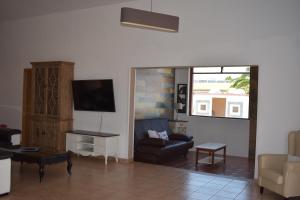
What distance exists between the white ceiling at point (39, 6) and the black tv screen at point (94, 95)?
176cm

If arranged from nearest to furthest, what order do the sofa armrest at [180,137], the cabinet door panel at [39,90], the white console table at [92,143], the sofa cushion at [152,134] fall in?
the white console table at [92,143], the sofa cushion at [152,134], the cabinet door panel at [39,90], the sofa armrest at [180,137]

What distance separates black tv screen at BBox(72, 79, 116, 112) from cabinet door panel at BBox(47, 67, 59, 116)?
0.44 m

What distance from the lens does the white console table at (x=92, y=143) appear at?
7.17 metres

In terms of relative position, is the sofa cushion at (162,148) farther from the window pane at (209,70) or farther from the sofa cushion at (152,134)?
the window pane at (209,70)

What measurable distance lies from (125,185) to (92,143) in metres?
2.15

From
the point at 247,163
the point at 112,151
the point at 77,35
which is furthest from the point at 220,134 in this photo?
the point at 77,35

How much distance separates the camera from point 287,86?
568 centimetres

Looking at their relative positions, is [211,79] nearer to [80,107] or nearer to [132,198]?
[80,107]

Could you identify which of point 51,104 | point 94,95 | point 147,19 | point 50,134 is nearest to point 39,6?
point 51,104

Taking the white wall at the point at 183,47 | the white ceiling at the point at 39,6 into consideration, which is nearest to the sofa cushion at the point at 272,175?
the white wall at the point at 183,47

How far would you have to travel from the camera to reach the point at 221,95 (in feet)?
30.5

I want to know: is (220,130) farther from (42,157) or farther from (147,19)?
(147,19)

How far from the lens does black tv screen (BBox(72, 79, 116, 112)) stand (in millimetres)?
7504

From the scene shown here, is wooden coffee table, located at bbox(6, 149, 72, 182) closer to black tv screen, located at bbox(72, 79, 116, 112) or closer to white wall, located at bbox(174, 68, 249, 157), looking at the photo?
black tv screen, located at bbox(72, 79, 116, 112)
